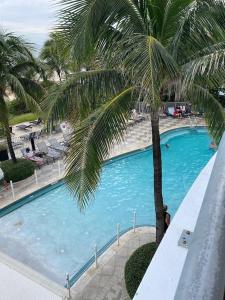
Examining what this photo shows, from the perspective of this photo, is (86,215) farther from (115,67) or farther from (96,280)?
(115,67)

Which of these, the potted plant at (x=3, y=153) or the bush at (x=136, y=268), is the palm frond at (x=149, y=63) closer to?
the bush at (x=136, y=268)

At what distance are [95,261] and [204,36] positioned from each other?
566 cm

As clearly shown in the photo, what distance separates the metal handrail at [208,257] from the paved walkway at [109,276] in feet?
20.3

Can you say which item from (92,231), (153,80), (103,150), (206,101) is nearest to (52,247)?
(92,231)

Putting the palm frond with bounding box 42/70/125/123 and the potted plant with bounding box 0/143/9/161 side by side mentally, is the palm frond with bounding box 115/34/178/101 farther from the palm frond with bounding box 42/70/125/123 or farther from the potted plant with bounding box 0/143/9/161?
the potted plant with bounding box 0/143/9/161

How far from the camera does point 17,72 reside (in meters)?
11.6

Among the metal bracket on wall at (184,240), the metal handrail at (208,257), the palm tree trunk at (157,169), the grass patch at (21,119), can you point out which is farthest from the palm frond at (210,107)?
the grass patch at (21,119)

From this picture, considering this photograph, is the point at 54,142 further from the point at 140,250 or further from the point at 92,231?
the point at 140,250

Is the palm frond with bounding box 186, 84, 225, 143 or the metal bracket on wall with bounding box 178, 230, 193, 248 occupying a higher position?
the palm frond with bounding box 186, 84, 225, 143

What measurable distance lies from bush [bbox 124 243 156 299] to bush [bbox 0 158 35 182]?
7174 mm

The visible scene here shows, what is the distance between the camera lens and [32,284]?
6.49 m

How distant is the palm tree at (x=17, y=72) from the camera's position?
10859 mm

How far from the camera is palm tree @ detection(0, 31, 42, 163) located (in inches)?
428

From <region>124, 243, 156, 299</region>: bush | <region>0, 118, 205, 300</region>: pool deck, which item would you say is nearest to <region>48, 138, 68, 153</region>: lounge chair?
<region>0, 118, 205, 300</region>: pool deck
